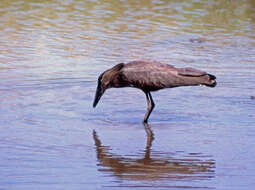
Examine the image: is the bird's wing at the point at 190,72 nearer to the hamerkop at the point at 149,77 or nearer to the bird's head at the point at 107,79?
the hamerkop at the point at 149,77

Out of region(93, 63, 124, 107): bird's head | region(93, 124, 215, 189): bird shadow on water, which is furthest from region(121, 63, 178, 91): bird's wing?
region(93, 124, 215, 189): bird shadow on water

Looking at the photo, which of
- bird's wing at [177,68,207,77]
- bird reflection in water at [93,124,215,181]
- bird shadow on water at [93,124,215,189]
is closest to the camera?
bird shadow on water at [93,124,215,189]

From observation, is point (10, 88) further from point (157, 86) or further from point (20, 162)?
point (20, 162)

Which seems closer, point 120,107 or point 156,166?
point 156,166

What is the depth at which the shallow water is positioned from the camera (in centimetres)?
712

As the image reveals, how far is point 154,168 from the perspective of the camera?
7.38m

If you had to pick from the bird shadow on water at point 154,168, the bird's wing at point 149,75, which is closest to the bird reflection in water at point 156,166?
the bird shadow on water at point 154,168

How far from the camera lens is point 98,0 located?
2172cm

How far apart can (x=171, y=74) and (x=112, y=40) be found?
566 cm

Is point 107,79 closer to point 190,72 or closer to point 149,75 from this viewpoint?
point 149,75

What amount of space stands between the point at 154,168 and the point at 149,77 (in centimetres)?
246

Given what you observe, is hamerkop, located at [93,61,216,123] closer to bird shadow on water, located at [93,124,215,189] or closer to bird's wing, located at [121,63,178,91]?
bird's wing, located at [121,63,178,91]

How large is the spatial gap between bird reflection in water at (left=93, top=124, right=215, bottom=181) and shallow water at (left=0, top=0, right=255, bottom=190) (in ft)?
0.04

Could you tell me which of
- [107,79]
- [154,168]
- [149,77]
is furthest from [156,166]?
[107,79]
